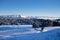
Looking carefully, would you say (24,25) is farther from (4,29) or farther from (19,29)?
(4,29)

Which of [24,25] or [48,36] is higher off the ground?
[24,25]

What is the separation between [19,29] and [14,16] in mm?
212

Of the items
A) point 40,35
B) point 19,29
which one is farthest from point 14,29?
point 40,35

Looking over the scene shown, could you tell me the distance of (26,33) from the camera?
2158mm

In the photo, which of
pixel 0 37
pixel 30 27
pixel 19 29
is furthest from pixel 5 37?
pixel 30 27

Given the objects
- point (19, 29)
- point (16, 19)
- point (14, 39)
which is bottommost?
point (14, 39)

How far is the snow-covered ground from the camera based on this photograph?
6.90 feet

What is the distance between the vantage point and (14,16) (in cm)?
216

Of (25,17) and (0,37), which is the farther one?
(25,17)

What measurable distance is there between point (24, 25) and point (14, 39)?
0.25 meters

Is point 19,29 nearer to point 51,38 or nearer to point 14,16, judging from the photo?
point 14,16

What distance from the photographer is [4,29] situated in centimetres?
216

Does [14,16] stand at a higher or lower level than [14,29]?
higher

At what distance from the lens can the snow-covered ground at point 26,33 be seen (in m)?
2.10
